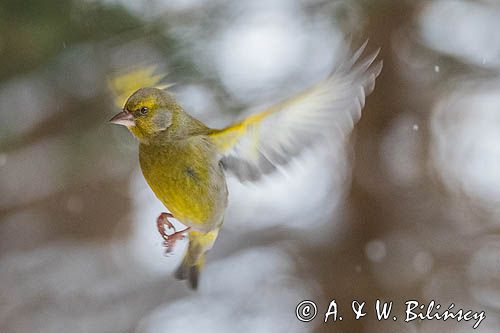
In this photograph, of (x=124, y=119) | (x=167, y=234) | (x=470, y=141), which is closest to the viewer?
(x=124, y=119)

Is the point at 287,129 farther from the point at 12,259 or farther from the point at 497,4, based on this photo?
the point at 12,259

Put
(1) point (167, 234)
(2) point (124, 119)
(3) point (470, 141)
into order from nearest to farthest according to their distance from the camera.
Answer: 1. (2) point (124, 119)
2. (1) point (167, 234)
3. (3) point (470, 141)

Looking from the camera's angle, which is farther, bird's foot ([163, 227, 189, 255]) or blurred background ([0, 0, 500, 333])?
blurred background ([0, 0, 500, 333])

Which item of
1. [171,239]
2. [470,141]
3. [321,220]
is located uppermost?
[470,141]

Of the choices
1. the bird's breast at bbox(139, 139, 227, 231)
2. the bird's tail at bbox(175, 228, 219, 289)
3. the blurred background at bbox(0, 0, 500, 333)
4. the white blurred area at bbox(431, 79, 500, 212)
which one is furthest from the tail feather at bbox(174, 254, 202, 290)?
the white blurred area at bbox(431, 79, 500, 212)

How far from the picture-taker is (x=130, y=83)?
24.0 inches

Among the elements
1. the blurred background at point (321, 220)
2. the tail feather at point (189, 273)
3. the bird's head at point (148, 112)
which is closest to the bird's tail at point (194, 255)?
the tail feather at point (189, 273)

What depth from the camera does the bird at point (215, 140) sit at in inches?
21.5

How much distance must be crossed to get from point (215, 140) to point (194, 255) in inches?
5.5

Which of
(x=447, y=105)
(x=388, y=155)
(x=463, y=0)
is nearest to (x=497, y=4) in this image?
(x=463, y=0)

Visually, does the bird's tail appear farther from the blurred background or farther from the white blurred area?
the white blurred area

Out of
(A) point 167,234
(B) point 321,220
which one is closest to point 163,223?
(A) point 167,234

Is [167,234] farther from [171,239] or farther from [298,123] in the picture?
[298,123]

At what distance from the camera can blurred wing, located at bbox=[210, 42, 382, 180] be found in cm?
53
